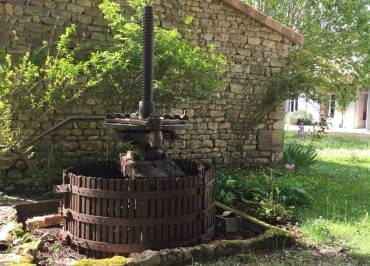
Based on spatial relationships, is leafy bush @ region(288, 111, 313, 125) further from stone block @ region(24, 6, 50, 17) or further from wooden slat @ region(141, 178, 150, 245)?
wooden slat @ region(141, 178, 150, 245)

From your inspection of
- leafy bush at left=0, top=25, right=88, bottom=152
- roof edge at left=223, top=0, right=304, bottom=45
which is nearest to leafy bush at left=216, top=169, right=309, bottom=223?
leafy bush at left=0, top=25, right=88, bottom=152

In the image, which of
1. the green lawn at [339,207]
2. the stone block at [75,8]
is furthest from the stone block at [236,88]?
the stone block at [75,8]

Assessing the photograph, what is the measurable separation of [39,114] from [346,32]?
14.9m

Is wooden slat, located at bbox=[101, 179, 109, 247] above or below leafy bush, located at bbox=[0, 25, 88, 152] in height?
below

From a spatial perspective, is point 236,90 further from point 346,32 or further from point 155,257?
point 346,32

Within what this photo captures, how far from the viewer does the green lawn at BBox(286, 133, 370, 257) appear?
541 centimetres

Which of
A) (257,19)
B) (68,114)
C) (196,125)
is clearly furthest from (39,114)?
(257,19)

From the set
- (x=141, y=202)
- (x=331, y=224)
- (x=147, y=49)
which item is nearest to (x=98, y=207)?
(x=141, y=202)

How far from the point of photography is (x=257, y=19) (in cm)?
988

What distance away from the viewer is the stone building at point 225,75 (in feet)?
24.6

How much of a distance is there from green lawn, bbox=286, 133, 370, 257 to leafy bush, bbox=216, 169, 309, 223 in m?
0.24

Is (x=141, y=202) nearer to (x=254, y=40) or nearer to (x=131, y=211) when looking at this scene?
(x=131, y=211)

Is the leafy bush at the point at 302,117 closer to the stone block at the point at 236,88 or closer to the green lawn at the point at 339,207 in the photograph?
the green lawn at the point at 339,207

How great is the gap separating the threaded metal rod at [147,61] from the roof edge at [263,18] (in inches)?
210
